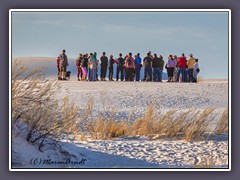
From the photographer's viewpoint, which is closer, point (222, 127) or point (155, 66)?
point (222, 127)

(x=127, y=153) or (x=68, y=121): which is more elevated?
(x=68, y=121)

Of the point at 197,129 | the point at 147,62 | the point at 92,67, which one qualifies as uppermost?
the point at 147,62

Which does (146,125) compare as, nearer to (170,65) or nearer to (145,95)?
(170,65)

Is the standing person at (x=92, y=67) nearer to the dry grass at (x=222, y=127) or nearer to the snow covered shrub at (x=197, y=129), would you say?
the snow covered shrub at (x=197, y=129)

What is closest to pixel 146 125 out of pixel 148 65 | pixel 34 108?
pixel 34 108

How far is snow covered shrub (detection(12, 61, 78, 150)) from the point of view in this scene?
12.2 metres

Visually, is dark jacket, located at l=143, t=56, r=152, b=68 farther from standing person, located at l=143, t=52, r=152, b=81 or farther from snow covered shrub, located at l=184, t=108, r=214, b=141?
snow covered shrub, located at l=184, t=108, r=214, b=141

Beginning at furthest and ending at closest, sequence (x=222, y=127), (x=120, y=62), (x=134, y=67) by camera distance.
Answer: (x=134, y=67) < (x=120, y=62) < (x=222, y=127)

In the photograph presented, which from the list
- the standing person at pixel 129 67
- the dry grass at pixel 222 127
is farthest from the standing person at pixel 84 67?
the dry grass at pixel 222 127

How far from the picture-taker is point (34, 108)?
12.5m

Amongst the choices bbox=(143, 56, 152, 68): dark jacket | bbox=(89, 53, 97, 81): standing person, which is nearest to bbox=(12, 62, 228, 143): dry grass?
bbox=(89, 53, 97, 81): standing person
